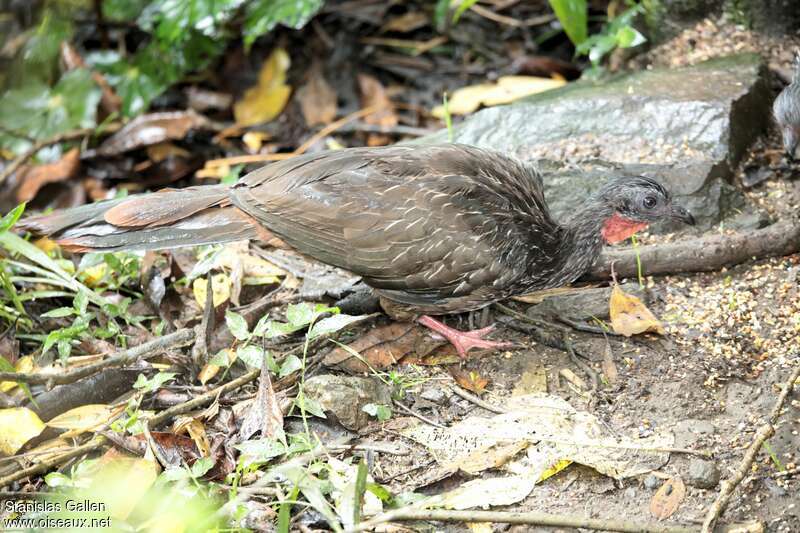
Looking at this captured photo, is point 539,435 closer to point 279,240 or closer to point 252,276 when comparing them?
point 279,240

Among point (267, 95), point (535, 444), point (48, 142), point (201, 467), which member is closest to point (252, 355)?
point (201, 467)

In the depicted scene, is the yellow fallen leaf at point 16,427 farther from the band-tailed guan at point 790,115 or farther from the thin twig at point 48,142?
the band-tailed guan at point 790,115

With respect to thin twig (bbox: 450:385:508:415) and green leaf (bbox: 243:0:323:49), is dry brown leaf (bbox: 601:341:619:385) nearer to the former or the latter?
thin twig (bbox: 450:385:508:415)

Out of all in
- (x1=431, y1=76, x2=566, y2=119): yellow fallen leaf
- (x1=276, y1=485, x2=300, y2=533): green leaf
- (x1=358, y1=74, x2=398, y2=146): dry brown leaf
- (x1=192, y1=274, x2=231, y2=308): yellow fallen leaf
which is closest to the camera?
(x1=276, y1=485, x2=300, y2=533): green leaf

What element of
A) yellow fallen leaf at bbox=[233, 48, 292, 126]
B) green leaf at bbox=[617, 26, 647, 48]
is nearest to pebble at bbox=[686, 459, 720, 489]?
green leaf at bbox=[617, 26, 647, 48]

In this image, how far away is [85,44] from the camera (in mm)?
6723

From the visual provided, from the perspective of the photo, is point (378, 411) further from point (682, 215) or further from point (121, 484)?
point (682, 215)

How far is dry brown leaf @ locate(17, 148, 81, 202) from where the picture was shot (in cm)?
557

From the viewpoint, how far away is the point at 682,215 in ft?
12.7

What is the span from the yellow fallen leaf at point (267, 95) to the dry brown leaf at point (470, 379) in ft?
10.7

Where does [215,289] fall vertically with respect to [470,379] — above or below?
above

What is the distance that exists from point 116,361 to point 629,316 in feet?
6.92

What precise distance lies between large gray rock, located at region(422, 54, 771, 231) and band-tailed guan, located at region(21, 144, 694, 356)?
474 millimetres

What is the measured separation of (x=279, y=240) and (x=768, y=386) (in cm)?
204
